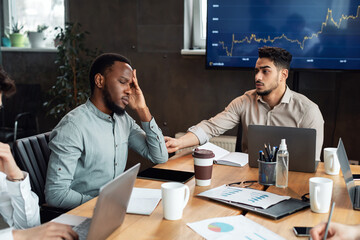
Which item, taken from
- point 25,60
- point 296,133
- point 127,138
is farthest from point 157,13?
point 296,133

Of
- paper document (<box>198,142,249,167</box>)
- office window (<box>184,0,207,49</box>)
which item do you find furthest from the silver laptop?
office window (<box>184,0,207,49</box>)

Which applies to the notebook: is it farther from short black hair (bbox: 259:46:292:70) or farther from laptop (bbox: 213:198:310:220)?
short black hair (bbox: 259:46:292:70)

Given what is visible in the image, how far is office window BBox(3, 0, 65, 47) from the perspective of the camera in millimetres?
4250

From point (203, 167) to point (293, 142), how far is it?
0.48 meters

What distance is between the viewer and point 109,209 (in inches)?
43.5

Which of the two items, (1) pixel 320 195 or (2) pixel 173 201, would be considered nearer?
(2) pixel 173 201

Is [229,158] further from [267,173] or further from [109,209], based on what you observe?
[109,209]

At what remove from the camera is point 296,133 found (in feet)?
Answer: 6.15

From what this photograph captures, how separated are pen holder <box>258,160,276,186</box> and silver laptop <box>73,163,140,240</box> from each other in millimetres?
689

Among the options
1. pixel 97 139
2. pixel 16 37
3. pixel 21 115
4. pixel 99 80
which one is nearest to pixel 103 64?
pixel 99 80

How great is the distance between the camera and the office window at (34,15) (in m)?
4.25

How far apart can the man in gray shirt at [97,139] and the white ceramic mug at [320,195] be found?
863 millimetres

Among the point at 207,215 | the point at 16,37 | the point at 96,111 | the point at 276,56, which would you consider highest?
the point at 16,37

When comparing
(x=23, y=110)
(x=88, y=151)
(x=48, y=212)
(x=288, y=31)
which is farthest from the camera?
(x=23, y=110)
